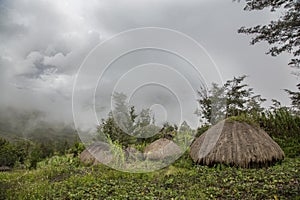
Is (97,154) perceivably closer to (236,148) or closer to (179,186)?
(179,186)

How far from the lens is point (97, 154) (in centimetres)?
1045

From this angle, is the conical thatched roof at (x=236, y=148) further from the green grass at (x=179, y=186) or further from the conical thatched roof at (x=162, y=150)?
the conical thatched roof at (x=162, y=150)

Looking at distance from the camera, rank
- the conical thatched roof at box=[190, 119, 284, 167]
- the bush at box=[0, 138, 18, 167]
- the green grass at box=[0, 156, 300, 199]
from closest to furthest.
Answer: the green grass at box=[0, 156, 300, 199] → the conical thatched roof at box=[190, 119, 284, 167] → the bush at box=[0, 138, 18, 167]

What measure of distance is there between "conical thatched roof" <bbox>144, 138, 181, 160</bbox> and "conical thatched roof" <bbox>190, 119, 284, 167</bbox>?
32.0 inches

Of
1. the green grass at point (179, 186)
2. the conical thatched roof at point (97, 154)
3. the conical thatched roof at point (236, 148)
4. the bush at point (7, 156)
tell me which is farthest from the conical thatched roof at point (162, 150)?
the bush at point (7, 156)

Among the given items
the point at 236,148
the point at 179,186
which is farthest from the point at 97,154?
the point at 236,148

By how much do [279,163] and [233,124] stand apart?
196 centimetres

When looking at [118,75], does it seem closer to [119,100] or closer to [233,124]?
[119,100]

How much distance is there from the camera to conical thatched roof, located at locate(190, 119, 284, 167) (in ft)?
27.1

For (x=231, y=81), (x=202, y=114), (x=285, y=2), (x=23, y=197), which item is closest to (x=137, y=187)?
(x=23, y=197)

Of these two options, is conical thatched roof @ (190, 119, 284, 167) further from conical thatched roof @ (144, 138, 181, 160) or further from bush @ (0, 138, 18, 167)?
bush @ (0, 138, 18, 167)

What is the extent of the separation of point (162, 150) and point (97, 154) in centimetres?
258

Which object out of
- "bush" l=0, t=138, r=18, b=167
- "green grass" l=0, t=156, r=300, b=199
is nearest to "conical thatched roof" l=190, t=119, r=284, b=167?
"green grass" l=0, t=156, r=300, b=199

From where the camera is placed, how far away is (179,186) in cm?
638
